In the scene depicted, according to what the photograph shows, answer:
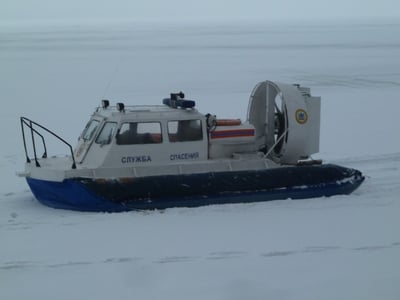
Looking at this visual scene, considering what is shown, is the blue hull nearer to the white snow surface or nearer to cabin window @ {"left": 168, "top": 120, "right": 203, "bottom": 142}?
the white snow surface

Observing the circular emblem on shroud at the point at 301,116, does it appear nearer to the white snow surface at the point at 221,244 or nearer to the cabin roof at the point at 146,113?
the white snow surface at the point at 221,244

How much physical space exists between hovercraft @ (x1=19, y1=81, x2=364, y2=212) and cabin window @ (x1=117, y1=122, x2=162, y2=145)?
0.01 metres

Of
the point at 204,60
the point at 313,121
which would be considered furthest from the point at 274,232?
the point at 204,60

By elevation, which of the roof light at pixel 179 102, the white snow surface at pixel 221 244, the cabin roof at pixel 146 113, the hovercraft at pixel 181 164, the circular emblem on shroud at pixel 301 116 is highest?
the roof light at pixel 179 102

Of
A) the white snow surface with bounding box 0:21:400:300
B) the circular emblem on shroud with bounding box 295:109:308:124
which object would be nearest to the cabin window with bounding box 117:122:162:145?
the white snow surface with bounding box 0:21:400:300

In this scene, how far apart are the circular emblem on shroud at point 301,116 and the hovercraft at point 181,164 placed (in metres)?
0.01

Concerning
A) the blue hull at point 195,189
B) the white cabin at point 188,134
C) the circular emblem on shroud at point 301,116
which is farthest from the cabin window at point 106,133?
the circular emblem on shroud at point 301,116

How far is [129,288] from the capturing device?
4941 millimetres

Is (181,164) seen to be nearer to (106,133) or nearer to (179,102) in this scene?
(179,102)

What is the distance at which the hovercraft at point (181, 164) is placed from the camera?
7281 millimetres

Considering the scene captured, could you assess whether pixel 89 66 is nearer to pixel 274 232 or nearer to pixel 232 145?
pixel 232 145

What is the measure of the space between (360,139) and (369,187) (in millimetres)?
3409

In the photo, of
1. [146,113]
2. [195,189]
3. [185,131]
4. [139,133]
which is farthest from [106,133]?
[195,189]

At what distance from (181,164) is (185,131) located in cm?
42
